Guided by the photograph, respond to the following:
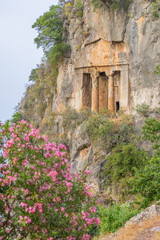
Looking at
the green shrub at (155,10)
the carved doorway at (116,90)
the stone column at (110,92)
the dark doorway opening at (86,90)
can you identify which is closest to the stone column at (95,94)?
the dark doorway opening at (86,90)

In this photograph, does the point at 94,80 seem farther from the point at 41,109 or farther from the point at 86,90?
the point at 41,109

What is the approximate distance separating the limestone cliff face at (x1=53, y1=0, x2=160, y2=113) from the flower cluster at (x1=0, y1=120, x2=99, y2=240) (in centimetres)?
1586

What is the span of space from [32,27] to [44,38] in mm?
1829

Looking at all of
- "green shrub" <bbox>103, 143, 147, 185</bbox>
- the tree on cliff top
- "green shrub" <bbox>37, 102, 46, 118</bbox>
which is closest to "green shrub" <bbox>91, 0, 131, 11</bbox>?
the tree on cliff top

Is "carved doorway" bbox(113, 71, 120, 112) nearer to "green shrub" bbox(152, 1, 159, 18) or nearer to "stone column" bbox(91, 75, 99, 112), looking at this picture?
"stone column" bbox(91, 75, 99, 112)

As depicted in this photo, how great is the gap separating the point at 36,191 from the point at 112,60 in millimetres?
20566

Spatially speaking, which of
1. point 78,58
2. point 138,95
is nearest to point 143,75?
point 138,95

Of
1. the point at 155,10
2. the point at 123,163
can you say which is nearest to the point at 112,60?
the point at 155,10

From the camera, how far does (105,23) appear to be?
81.3 feet

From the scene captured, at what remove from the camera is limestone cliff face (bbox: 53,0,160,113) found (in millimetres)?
22078

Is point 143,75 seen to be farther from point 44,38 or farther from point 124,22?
point 44,38

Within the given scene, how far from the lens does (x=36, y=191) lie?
19.3 ft

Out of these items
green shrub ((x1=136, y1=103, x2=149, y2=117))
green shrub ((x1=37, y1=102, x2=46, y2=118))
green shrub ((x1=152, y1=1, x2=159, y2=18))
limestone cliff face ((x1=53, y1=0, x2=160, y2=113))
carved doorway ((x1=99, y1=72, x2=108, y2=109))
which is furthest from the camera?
green shrub ((x1=37, y1=102, x2=46, y2=118))

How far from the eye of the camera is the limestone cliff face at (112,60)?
72.4ft
